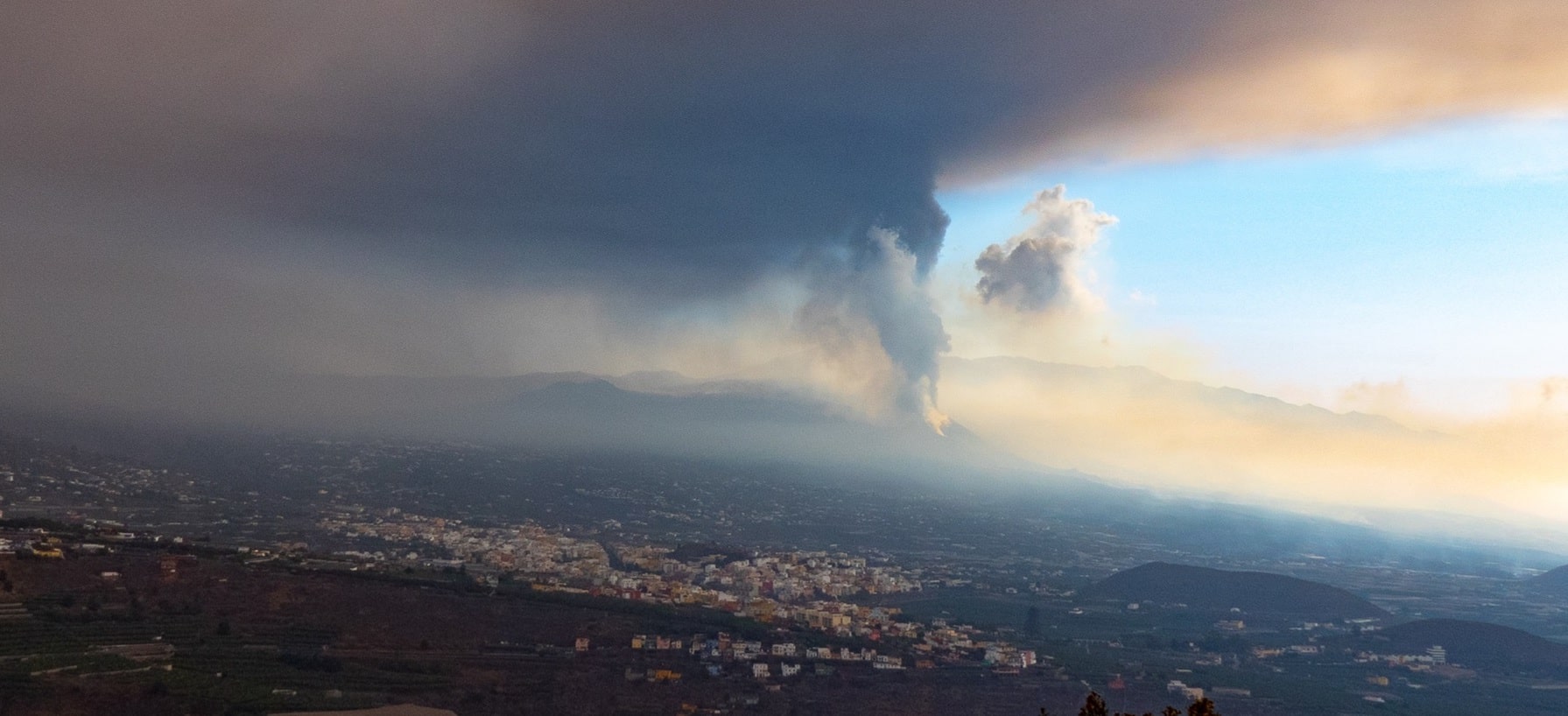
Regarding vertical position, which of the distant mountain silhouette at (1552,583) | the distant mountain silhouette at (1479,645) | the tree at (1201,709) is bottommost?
the distant mountain silhouette at (1479,645)

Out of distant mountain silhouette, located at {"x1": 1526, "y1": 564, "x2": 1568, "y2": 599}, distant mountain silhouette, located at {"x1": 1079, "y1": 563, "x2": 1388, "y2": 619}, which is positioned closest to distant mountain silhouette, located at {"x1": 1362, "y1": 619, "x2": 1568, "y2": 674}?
distant mountain silhouette, located at {"x1": 1079, "y1": 563, "x2": 1388, "y2": 619}

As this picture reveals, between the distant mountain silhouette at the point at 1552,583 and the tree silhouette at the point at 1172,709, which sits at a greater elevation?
the tree silhouette at the point at 1172,709

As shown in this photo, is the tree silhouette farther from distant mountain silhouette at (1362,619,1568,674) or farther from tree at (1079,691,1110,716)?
distant mountain silhouette at (1362,619,1568,674)

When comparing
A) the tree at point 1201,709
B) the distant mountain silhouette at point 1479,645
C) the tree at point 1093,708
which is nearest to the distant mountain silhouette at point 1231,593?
the distant mountain silhouette at point 1479,645

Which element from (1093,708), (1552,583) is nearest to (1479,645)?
(1552,583)

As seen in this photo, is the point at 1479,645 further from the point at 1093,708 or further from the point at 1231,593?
the point at 1093,708

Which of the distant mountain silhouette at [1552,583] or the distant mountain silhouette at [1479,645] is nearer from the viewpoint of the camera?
the distant mountain silhouette at [1479,645]

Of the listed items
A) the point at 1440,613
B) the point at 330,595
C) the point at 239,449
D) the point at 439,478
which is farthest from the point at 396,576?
the point at 1440,613

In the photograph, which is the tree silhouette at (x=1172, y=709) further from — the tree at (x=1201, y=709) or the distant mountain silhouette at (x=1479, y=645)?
the distant mountain silhouette at (x=1479, y=645)
